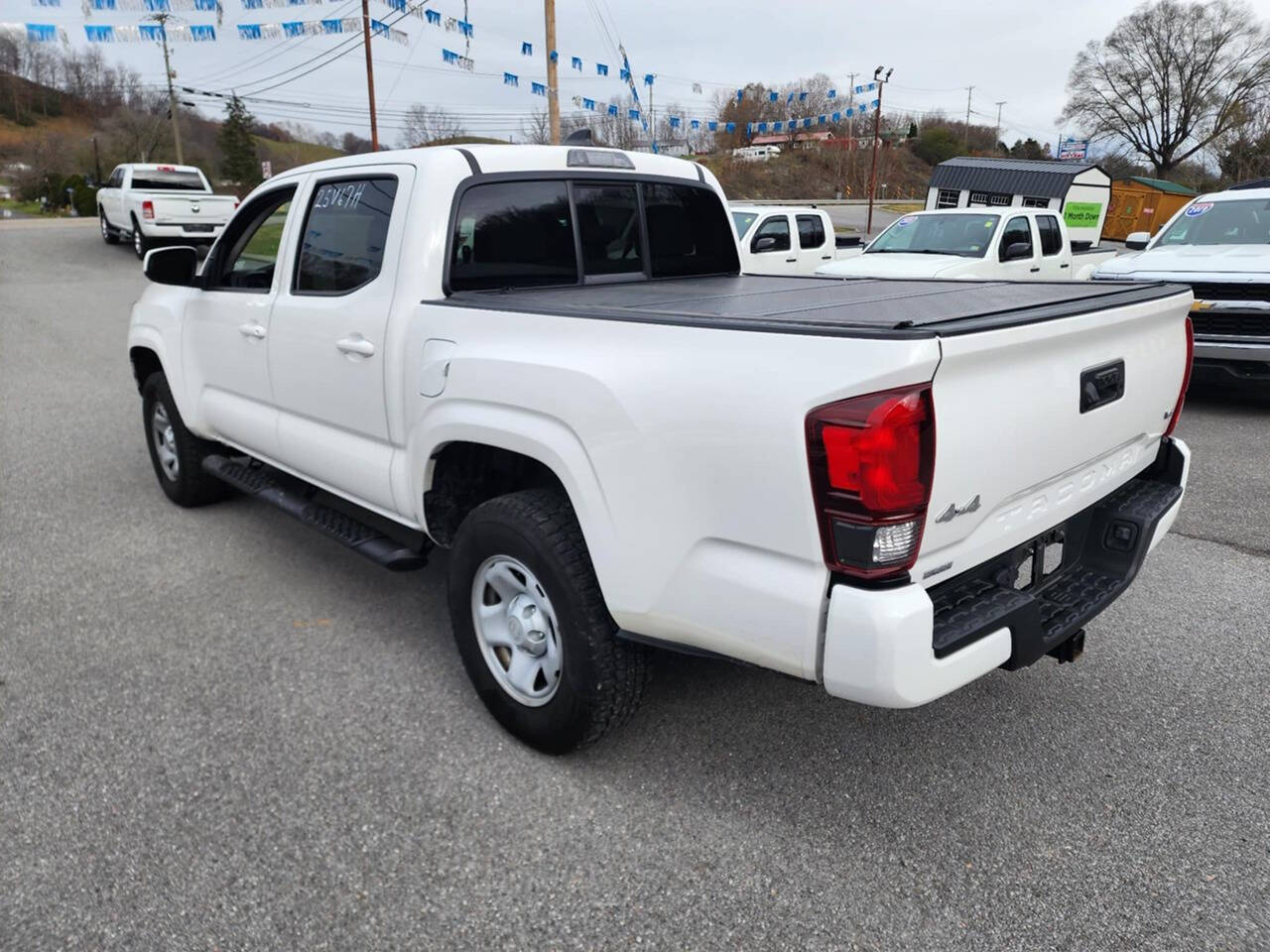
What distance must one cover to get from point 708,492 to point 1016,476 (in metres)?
0.80

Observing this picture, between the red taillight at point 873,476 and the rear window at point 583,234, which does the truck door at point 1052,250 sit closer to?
the rear window at point 583,234

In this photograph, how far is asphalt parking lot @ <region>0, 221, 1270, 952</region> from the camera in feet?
7.47

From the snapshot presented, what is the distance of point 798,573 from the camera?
2.14 m

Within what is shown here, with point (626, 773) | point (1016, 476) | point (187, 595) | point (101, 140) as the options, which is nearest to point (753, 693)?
point (626, 773)

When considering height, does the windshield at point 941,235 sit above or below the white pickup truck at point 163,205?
below

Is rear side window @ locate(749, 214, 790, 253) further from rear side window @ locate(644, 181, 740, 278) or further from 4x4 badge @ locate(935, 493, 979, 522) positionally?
4x4 badge @ locate(935, 493, 979, 522)

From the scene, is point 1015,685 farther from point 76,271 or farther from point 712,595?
point 76,271

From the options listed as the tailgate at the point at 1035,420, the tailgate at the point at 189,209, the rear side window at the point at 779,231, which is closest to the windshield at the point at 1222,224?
the rear side window at the point at 779,231

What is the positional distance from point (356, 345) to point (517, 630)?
4.07 ft

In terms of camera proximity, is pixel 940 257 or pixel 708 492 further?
pixel 940 257

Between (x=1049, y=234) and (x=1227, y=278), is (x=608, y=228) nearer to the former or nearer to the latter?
(x=1227, y=278)

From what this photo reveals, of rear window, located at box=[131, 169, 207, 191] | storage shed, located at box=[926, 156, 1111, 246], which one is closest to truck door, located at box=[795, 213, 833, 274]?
rear window, located at box=[131, 169, 207, 191]

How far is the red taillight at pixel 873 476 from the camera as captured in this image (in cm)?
197

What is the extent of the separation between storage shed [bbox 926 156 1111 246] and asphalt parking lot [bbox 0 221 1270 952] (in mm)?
32795
